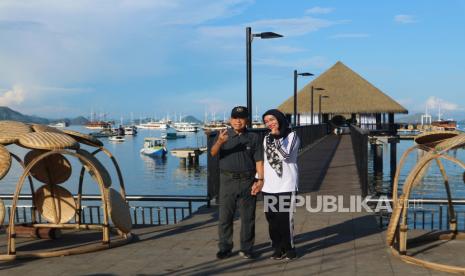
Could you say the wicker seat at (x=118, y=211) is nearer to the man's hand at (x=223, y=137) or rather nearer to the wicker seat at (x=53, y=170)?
the wicker seat at (x=53, y=170)

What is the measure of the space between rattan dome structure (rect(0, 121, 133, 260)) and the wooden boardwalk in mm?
285

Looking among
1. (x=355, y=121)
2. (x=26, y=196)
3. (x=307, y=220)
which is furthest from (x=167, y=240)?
(x=355, y=121)

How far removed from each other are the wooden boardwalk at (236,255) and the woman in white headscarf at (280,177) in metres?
0.37

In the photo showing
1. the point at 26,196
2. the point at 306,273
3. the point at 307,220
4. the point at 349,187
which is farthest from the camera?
the point at 349,187

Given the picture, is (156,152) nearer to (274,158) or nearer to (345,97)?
(345,97)

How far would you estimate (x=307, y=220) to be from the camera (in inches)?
376

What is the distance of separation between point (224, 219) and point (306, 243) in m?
1.56

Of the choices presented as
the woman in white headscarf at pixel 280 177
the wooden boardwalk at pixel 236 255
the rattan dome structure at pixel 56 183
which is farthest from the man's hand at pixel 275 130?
the rattan dome structure at pixel 56 183

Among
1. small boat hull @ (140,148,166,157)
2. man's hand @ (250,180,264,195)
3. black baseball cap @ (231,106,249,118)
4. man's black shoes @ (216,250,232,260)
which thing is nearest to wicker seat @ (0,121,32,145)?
black baseball cap @ (231,106,249,118)

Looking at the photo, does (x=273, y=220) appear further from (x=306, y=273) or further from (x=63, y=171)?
(x=63, y=171)

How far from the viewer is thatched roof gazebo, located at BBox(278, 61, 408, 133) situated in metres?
68.0

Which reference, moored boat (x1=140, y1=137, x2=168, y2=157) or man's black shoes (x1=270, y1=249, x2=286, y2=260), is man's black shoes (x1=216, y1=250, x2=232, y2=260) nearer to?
man's black shoes (x1=270, y1=249, x2=286, y2=260)

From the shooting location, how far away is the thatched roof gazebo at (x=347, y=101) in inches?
2677

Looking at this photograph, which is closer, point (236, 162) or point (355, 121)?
point (236, 162)
